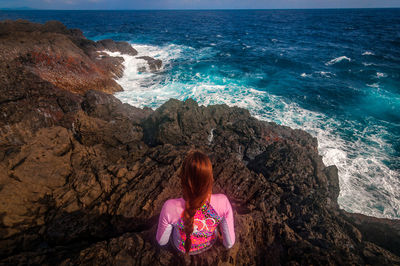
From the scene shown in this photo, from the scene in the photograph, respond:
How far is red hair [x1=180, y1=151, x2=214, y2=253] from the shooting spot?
1805 mm

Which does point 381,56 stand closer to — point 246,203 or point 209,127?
point 209,127

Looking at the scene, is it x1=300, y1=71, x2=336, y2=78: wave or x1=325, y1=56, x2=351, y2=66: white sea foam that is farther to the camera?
x1=325, y1=56, x2=351, y2=66: white sea foam

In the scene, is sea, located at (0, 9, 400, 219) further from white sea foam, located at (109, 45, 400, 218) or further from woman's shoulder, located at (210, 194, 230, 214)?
woman's shoulder, located at (210, 194, 230, 214)

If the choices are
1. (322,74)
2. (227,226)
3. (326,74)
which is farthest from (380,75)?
(227,226)

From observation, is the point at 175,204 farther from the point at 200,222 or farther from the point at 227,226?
the point at 227,226

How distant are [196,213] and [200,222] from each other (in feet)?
0.44

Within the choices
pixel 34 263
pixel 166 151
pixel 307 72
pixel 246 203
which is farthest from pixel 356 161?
pixel 307 72

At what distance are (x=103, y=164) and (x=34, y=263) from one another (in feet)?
7.52

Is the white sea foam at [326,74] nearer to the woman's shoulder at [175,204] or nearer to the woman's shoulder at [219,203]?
the woman's shoulder at [219,203]

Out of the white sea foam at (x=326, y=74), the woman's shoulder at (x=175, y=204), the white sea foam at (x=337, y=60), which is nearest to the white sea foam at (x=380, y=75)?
the white sea foam at (x=326, y=74)

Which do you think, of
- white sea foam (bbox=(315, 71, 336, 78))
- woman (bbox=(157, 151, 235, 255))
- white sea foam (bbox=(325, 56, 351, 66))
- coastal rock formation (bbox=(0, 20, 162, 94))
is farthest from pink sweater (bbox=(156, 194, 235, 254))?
white sea foam (bbox=(325, 56, 351, 66))

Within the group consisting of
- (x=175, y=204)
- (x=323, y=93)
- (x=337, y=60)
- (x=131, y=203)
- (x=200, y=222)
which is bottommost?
(x=323, y=93)

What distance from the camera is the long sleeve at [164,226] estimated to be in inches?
85.4

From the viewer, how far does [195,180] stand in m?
1.85
